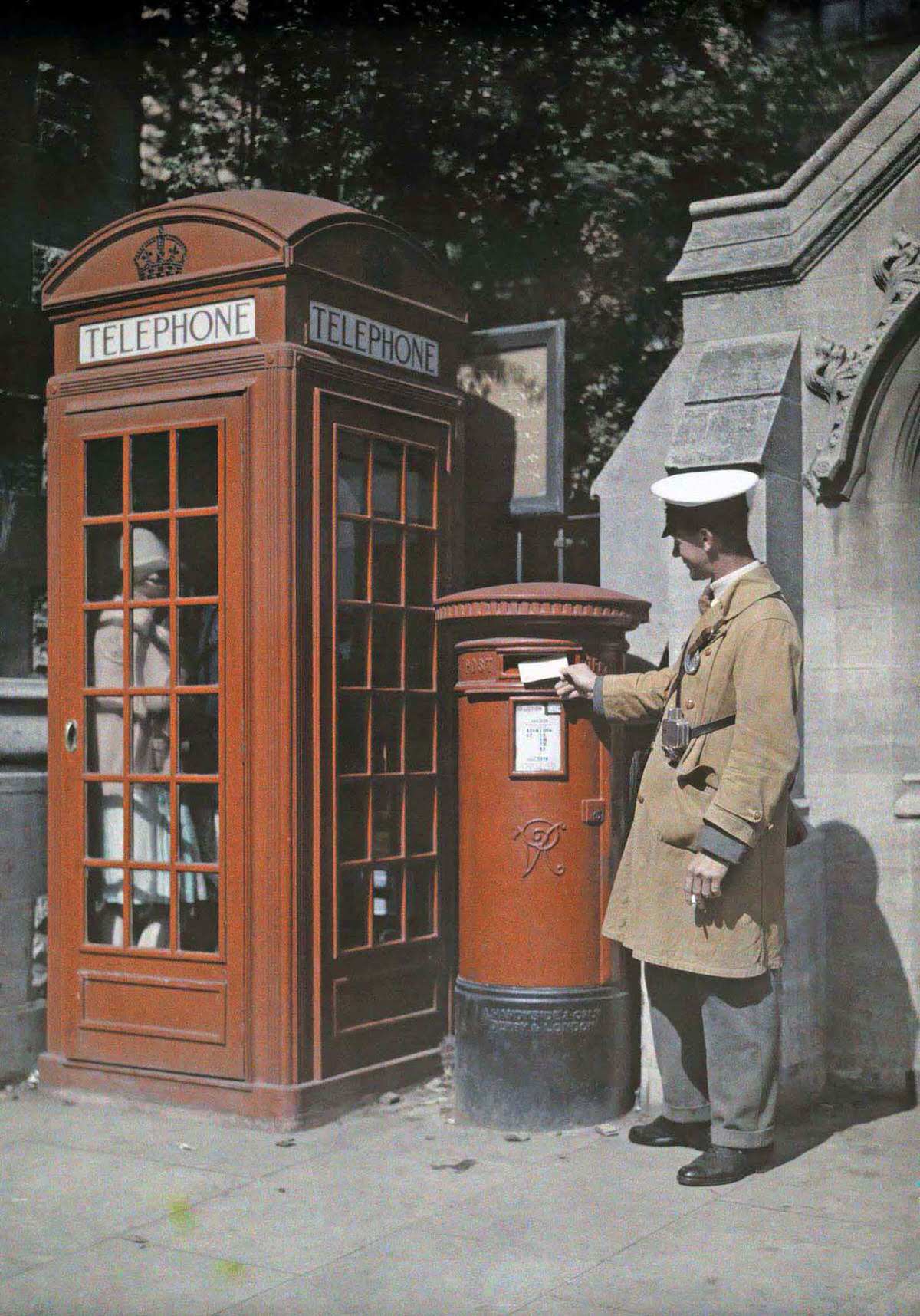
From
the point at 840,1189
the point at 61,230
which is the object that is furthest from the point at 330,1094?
the point at 61,230

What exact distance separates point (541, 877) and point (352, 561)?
56.5 inches

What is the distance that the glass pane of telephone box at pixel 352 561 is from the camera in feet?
20.0

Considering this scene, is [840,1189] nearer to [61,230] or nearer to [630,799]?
[630,799]

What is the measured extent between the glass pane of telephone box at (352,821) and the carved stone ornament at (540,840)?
753mm

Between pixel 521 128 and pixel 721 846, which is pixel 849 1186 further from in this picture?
pixel 521 128

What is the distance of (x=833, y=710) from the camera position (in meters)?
6.21

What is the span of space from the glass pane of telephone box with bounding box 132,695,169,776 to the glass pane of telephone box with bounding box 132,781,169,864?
0.08 metres

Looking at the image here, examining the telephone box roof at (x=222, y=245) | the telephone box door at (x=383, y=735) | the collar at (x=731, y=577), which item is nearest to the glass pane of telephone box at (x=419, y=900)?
the telephone box door at (x=383, y=735)

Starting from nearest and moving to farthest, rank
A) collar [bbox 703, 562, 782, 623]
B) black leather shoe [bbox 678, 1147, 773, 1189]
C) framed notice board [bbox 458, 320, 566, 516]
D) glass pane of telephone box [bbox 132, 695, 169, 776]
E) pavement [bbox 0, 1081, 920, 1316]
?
pavement [bbox 0, 1081, 920, 1316]
black leather shoe [bbox 678, 1147, 773, 1189]
collar [bbox 703, 562, 782, 623]
glass pane of telephone box [bbox 132, 695, 169, 776]
framed notice board [bbox 458, 320, 566, 516]

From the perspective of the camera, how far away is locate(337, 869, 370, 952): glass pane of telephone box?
6039 mm

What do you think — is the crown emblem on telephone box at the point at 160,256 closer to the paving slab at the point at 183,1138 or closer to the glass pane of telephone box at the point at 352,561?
the glass pane of telephone box at the point at 352,561

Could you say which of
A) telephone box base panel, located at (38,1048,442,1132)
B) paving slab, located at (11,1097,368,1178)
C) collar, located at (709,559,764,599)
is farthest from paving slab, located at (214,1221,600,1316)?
collar, located at (709,559,764,599)

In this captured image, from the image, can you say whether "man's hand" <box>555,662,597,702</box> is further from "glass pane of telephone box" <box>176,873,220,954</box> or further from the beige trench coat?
"glass pane of telephone box" <box>176,873,220,954</box>

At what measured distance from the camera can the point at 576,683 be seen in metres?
5.60
